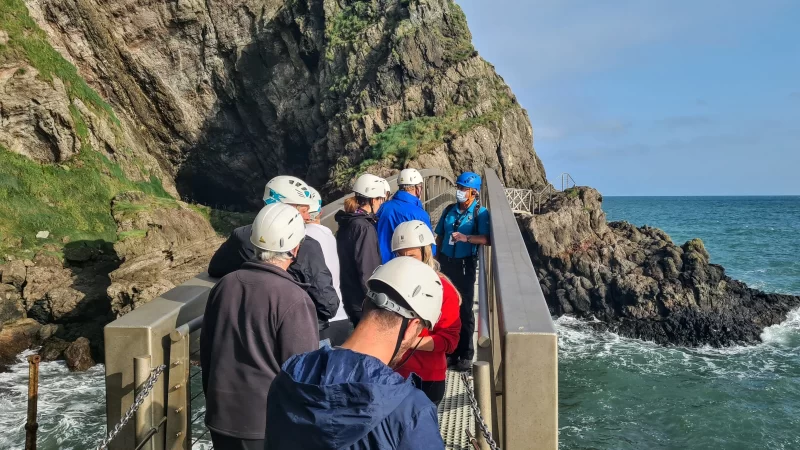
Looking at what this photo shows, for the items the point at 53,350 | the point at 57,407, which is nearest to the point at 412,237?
the point at 57,407

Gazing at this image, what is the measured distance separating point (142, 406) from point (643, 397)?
16745mm

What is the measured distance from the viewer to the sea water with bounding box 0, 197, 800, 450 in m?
12.5

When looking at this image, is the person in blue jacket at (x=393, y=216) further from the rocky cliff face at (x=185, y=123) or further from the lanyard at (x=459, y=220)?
the rocky cliff face at (x=185, y=123)

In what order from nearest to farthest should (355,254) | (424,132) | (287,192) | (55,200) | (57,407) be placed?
(287,192)
(355,254)
(57,407)
(55,200)
(424,132)

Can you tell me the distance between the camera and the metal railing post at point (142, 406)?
2662 mm

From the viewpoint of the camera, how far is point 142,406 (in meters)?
2.73

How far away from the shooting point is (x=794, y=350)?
21.4m

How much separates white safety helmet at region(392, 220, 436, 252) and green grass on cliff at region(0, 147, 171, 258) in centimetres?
1949

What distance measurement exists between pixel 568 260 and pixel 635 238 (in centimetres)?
540

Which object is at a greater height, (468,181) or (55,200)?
(55,200)

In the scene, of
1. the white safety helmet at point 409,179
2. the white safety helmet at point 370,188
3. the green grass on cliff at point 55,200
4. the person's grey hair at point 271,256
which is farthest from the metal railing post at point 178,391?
the green grass on cliff at point 55,200

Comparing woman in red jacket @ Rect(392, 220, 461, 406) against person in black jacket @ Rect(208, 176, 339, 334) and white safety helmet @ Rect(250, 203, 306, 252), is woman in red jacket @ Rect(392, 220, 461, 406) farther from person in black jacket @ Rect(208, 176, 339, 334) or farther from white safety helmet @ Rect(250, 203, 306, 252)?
white safety helmet @ Rect(250, 203, 306, 252)

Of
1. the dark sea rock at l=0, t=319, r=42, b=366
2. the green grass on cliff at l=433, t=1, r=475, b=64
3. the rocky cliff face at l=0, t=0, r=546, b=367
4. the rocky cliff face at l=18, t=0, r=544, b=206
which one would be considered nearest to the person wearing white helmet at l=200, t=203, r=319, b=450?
the rocky cliff face at l=0, t=0, r=546, b=367

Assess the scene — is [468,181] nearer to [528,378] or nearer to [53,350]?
[528,378]
